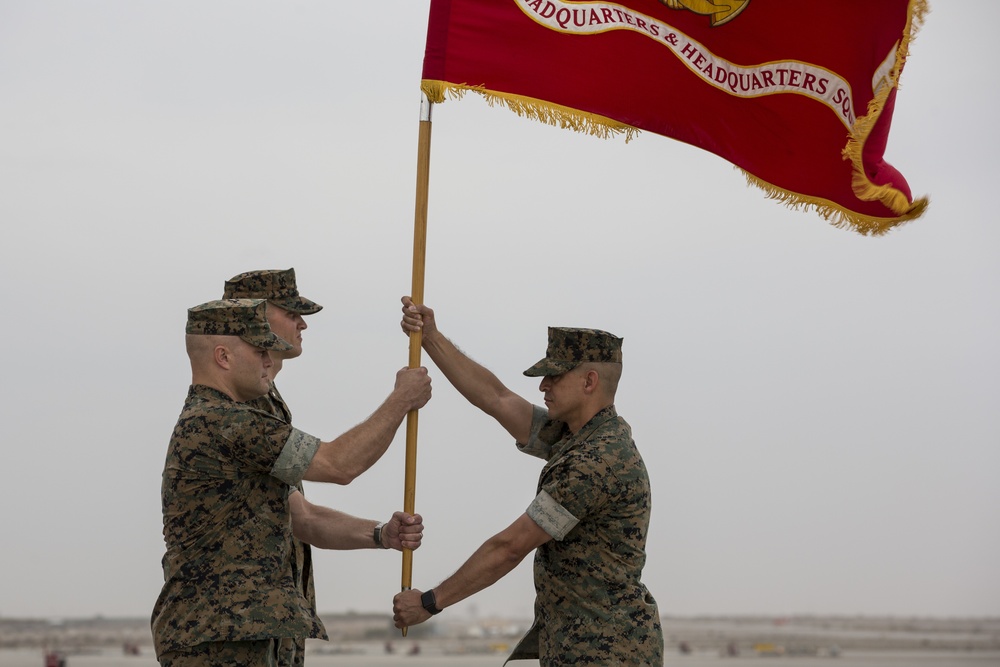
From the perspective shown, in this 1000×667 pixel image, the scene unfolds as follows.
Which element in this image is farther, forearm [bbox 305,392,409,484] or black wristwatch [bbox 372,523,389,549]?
black wristwatch [bbox 372,523,389,549]

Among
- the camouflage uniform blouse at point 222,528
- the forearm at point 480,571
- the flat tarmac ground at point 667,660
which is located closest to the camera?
the camouflage uniform blouse at point 222,528

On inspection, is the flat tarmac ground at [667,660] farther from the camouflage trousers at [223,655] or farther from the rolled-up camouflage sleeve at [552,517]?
the camouflage trousers at [223,655]

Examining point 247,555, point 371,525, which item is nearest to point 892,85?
point 371,525

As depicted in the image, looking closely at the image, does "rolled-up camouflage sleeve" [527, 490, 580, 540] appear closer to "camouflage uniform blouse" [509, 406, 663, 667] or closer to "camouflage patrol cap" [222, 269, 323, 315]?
"camouflage uniform blouse" [509, 406, 663, 667]

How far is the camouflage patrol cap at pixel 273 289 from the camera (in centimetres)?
382

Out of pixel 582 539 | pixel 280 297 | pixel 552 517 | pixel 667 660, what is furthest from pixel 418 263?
pixel 667 660

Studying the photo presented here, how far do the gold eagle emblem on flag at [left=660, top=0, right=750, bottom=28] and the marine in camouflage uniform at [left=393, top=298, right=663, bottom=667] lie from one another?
125cm

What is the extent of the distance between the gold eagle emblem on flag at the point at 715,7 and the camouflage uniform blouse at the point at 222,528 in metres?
2.05

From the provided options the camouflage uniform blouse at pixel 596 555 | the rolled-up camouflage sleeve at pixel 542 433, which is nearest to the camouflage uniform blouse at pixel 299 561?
the camouflage uniform blouse at pixel 596 555

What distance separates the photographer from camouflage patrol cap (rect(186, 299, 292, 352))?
3.27 meters

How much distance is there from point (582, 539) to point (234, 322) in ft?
4.22

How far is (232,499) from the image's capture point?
10.6ft

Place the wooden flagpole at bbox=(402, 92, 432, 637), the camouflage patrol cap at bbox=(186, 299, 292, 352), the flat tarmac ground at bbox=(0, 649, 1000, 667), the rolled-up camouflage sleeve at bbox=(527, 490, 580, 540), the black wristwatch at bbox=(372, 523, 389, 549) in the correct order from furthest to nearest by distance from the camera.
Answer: the flat tarmac ground at bbox=(0, 649, 1000, 667)
the black wristwatch at bbox=(372, 523, 389, 549)
the wooden flagpole at bbox=(402, 92, 432, 637)
the rolled-up camouflage sleeve at bbox=(527, 490, 580, 540)
the camouflage patrol cap at bbox=(186, 299, 292, 352)

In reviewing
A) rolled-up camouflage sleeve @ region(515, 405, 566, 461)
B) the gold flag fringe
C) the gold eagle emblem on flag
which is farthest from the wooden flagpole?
the gold flag fringe
